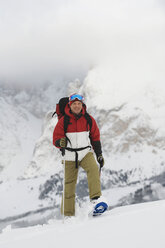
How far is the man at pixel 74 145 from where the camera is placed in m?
6.60

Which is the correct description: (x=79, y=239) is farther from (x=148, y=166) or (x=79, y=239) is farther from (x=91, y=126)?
(x=148, y=166)

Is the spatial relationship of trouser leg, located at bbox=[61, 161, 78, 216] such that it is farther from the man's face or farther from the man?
the man's face

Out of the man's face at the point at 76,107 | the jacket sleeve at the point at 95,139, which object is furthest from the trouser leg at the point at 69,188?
the man's face at the point at 76,107

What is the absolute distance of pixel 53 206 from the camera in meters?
164

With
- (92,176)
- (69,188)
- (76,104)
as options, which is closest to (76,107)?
(76,104)

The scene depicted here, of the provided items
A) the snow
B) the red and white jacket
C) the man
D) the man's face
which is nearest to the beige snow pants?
the man

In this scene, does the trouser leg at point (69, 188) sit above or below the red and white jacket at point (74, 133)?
below

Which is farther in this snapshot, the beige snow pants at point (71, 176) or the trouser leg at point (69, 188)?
the trouser leg at point (69, 188)

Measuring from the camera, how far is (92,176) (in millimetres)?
6461

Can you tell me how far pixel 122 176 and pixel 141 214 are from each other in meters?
186

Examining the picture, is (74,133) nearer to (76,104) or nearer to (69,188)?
(76,104)

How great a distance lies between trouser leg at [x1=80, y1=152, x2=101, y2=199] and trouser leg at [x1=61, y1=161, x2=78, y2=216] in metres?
0.32

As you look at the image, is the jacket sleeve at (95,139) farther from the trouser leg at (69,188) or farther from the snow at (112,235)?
the snow at (112,235)

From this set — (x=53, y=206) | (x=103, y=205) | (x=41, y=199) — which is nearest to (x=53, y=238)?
(x=103, y=205)
